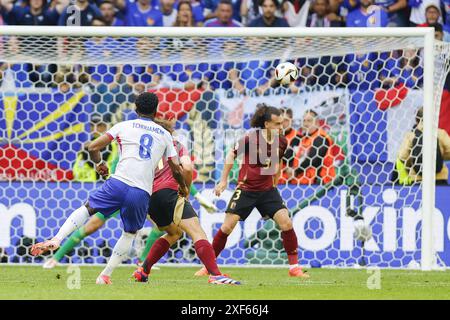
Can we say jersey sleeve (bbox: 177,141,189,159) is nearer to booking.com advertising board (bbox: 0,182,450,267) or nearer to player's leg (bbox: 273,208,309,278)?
player's leg (bbox: 273,208,309,278)

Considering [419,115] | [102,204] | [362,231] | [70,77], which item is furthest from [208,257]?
[70,77]

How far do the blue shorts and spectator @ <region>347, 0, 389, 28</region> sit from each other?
314 inches

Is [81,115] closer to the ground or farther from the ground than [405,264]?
farther from the ground

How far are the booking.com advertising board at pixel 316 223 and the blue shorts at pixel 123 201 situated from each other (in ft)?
14.1

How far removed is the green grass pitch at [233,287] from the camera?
8.70 metres

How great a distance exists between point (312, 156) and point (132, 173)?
5.00 metres

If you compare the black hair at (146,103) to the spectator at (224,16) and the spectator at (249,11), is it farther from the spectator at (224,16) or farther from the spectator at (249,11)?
the spectator at (249,11)

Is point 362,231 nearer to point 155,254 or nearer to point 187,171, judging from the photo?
point 155,254

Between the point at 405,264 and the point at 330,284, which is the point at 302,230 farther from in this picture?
the point at 330,284

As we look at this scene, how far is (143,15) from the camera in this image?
666 inches

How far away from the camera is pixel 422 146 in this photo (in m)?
13.1

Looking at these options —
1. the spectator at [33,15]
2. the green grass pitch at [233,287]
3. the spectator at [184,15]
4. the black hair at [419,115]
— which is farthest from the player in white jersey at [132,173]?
the spectator at [33,15]

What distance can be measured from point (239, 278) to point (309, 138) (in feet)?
10.4
